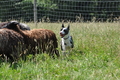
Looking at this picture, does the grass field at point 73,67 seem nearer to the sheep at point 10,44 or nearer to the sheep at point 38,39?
the sheep at point 10,44

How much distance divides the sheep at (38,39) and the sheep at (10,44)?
0.91 ft

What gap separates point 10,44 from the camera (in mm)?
5000

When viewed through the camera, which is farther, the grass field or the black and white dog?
the black and white dog

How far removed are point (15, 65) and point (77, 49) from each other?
6.44 feet

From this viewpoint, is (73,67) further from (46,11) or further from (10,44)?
(46,11)

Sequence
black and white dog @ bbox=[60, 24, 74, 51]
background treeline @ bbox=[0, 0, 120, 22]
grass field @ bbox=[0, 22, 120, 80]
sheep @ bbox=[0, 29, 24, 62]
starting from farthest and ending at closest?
background treeline @ bbox=[0, 0, 120, 22], black and white dog @ bbox=[60, 24, 74, 51], sheep @ bbox=[0, 29, 24, 62], grass field @ bbox=[0, 22, 120, 80]

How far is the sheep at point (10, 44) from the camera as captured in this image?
4906mm

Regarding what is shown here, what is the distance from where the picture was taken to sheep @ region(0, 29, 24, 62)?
4906 mm

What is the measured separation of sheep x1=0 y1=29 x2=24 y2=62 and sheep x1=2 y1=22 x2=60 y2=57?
0.91 ft

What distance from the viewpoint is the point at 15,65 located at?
4.53m

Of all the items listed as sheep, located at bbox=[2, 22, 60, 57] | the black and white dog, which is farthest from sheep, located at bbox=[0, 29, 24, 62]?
the black and white dog

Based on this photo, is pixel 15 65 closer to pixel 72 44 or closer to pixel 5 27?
pixel 5 27

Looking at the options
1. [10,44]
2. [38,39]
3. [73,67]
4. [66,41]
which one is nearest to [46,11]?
[66,41]

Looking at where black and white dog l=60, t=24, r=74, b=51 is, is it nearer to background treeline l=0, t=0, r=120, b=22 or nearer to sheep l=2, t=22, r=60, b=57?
sheep l=2, t=22, r=60, b=57
